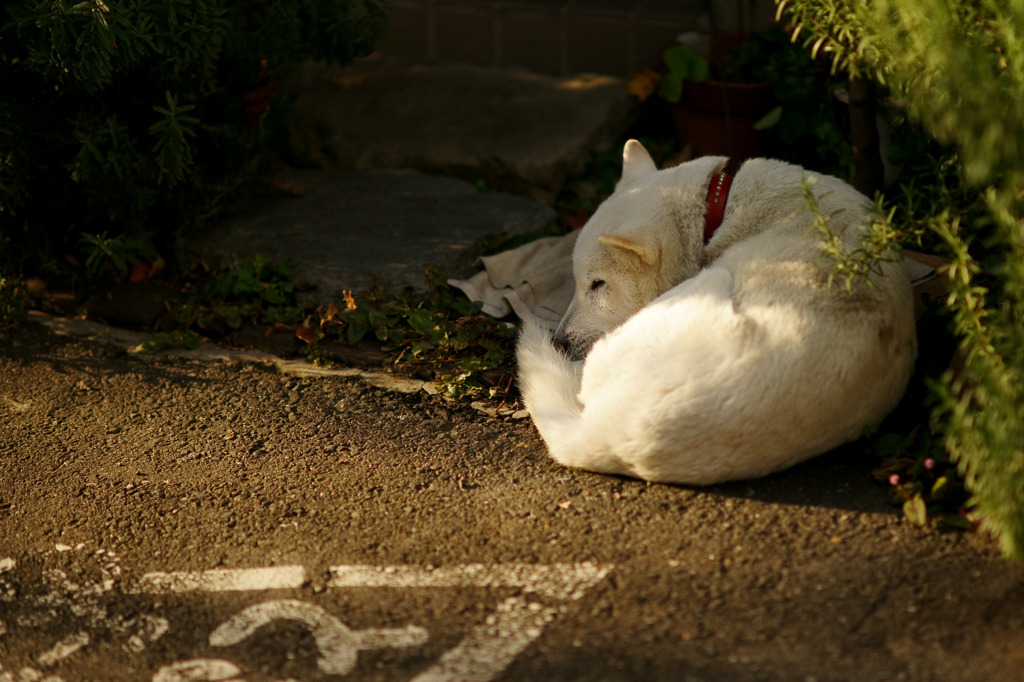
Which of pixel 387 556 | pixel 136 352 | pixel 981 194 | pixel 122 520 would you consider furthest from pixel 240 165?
pixel 981 194

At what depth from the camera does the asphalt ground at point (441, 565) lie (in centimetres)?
246

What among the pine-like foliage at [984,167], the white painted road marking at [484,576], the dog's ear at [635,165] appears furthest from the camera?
the dog's ear at [635,165]

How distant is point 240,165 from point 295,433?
2226 mm

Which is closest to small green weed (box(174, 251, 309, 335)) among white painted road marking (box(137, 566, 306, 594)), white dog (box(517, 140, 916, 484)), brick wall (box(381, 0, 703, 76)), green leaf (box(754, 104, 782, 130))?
white dog (box(517, 140, 916, 484))

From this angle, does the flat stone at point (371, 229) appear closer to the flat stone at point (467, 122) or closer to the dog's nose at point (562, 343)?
the flat stone at point (467, 122)

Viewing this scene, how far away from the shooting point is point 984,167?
231 cm

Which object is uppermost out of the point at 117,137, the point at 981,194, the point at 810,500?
the point at 981,194

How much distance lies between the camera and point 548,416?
3.27 m

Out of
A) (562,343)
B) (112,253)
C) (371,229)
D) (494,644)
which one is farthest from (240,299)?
(494,644)

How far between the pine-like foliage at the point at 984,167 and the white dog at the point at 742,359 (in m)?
0.33

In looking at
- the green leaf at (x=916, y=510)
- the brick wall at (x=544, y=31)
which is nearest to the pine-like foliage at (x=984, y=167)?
the green leaf at (x=916, y=510)

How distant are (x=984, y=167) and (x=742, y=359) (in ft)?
2.85

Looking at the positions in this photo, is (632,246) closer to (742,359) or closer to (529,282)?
(742,359)

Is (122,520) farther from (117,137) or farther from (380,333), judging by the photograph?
(117,137)
